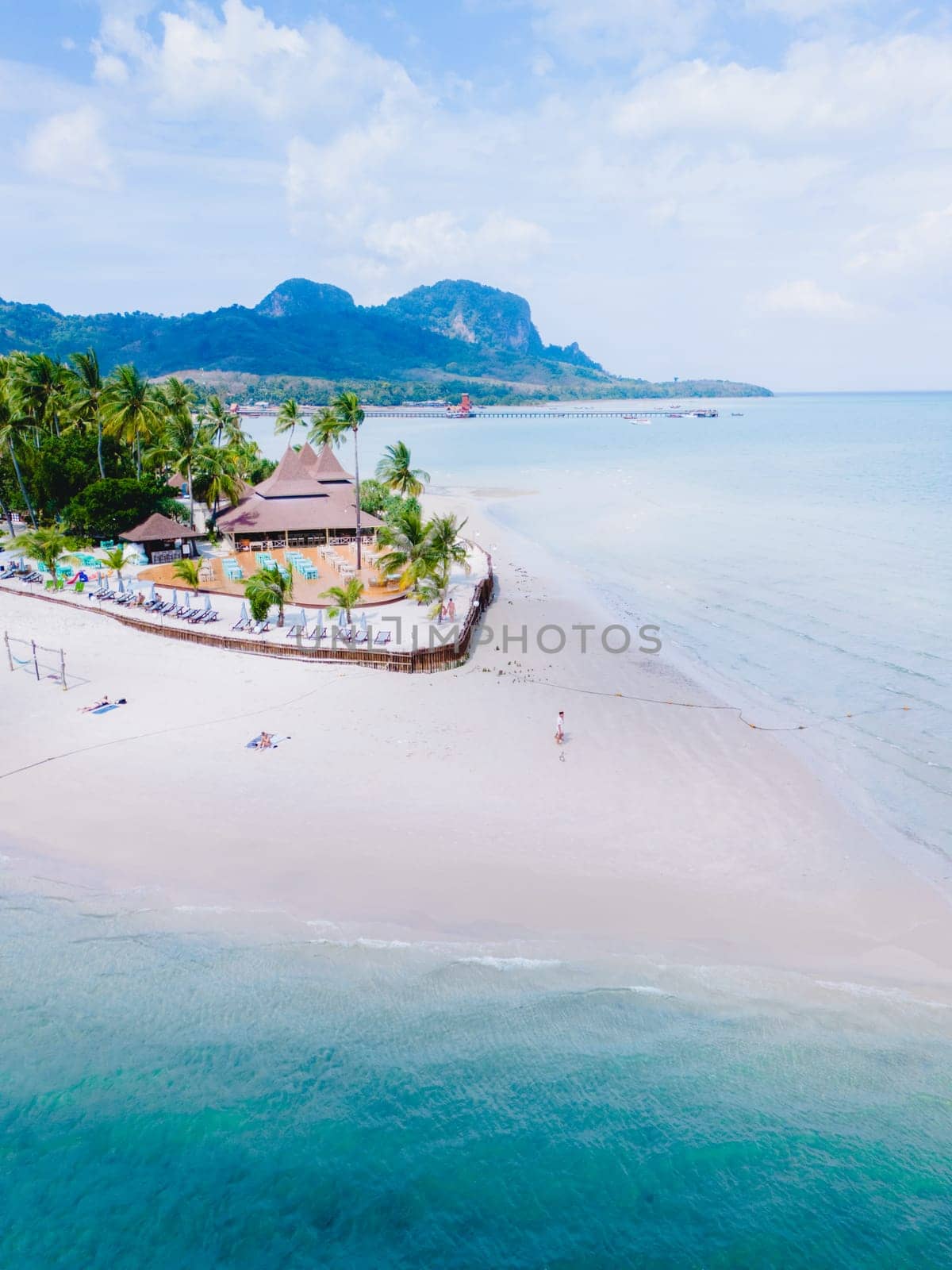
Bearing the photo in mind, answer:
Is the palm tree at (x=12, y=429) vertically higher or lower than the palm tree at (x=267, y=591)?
higher

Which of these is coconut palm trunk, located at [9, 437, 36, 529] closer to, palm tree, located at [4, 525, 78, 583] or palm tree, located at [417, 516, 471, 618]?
palm tree, located at [4, 525, 78, 583]

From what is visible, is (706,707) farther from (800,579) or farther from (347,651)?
(800,579)

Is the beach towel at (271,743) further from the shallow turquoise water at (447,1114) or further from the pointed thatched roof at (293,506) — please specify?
the pointed thatched roof at (293,506)

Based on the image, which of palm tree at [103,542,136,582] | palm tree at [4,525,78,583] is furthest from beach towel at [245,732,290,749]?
palm tree at [4,525,78,583]

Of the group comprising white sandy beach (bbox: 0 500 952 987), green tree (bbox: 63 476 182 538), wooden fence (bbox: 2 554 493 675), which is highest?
green tree (bbox: 63 476 182 538)

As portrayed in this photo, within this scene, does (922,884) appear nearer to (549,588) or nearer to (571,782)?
(571,782)

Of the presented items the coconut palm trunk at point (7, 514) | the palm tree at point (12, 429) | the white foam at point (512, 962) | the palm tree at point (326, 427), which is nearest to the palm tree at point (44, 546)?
the palm tree at point (12, 429)

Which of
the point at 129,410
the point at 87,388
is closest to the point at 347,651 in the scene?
the point at 129,410
